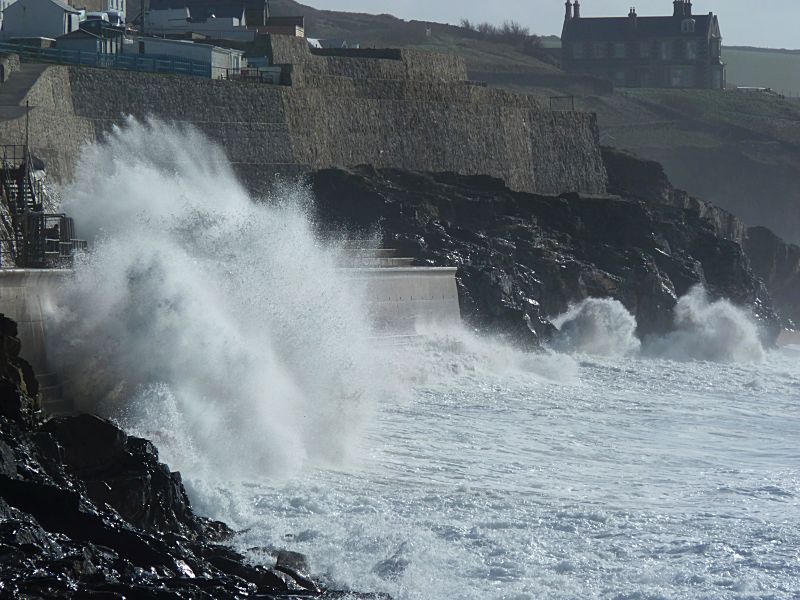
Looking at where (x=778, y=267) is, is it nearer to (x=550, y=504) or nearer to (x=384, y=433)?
(x=384, y=433)

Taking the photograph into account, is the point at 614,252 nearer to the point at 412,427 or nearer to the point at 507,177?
Answer: the point at 507,177

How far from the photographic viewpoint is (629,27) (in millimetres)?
97250

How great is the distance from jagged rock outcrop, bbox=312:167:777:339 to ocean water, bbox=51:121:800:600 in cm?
398

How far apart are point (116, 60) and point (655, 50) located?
6541 centimetres

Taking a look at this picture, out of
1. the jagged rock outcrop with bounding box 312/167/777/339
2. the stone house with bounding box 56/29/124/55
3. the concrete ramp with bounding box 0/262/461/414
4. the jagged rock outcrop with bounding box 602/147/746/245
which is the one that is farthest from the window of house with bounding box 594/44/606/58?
the concrete ramp with bounding box 0/262/461/414

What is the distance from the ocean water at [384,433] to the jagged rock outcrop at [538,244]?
157 inches

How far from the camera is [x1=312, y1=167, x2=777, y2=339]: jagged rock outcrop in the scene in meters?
32.6

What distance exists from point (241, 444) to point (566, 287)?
20874 mm

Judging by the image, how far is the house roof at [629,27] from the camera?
95812 mm

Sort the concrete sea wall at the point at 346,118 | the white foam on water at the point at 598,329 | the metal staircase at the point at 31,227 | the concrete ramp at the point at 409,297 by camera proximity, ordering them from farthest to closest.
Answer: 1. the white foam on water at the point at 598,329
2. the concrete sea wall at the point at 346,118
3. the concrete ramp at the point at 409,297
4. the metal staircase at the point at 31,227

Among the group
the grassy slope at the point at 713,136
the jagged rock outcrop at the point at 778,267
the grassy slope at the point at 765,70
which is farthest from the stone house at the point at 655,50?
the jagged rock outcrop at the point at 778,267

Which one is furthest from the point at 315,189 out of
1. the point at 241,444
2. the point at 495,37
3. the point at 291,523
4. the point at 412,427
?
the point at 495,37

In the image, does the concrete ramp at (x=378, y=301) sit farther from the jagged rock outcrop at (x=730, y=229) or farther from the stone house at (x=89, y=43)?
the jagged rock outcrop at (x=730, y=229)

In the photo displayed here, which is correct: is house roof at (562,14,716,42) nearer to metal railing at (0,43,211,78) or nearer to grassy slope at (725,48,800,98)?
grassy slope at (725,48,800,98)
